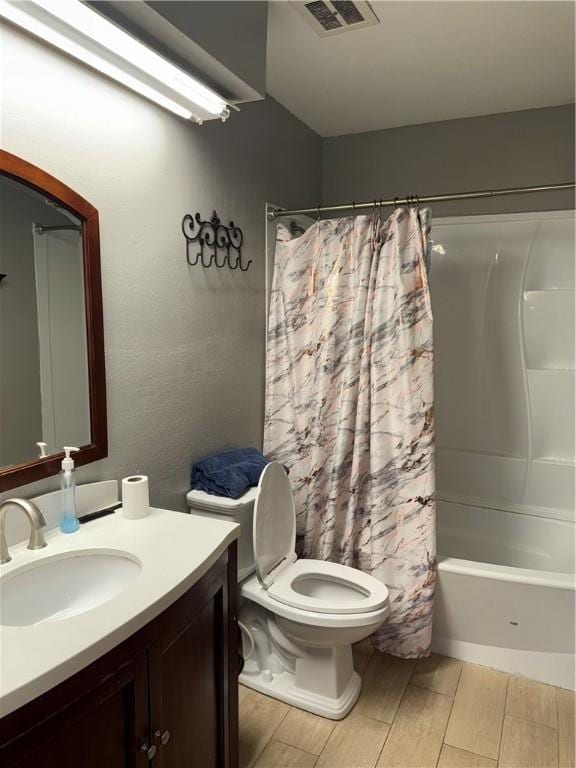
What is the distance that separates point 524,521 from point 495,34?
2.30 metres

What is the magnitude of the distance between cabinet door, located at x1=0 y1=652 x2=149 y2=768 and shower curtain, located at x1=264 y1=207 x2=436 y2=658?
1348mm

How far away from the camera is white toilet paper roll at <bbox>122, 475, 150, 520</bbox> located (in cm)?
162

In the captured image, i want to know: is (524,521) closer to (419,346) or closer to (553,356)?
(553,356)

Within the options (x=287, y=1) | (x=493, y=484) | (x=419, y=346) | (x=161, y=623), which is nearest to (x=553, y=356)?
(x=493, y=484)

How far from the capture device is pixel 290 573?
7.02 ft

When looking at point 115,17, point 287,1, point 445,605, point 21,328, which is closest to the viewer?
point 115,17

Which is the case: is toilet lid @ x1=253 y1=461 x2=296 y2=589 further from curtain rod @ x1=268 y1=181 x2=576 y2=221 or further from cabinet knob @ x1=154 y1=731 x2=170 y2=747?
curtain rod @ x1=268 y1=181 x2=576 y2=221

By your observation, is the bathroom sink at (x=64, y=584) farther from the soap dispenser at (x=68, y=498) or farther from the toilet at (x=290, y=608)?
the toilet at (x=290, y=608)

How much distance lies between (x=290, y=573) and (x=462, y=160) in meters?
2.28

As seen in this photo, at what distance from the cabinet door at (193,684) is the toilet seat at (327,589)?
0.47m

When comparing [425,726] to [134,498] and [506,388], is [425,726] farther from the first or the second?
[506,388]

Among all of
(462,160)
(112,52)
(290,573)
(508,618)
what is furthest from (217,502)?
(462,160)

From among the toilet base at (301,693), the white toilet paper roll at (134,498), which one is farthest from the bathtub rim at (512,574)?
the white toilet paper roll at (134,498)

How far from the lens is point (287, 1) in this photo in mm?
1693
